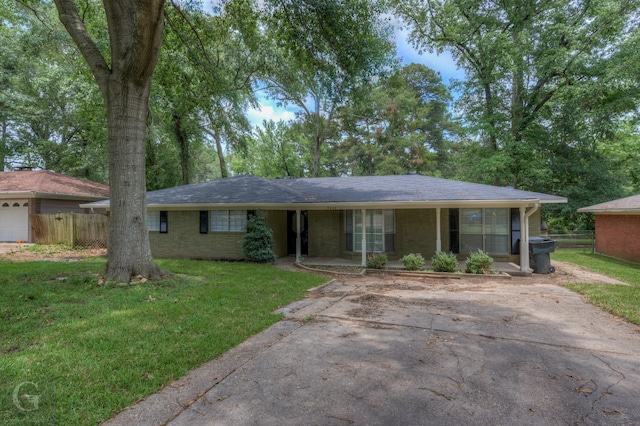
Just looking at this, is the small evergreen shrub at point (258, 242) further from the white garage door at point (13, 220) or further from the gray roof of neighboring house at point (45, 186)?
the white garage door at point (13, 220)

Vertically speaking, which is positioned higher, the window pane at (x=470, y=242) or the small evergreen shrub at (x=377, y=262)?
the window pane at (x=470, y=242)

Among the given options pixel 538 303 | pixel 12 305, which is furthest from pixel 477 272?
pixel 12 305

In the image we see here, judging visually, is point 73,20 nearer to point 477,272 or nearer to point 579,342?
point 579,342

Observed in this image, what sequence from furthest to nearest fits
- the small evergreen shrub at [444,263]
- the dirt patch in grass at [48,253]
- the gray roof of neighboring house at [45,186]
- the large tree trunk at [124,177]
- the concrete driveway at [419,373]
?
1. the gray roof of neighboring house at [45,186]
2. the dirt patch in grass at [48,253]
3. the small evergreen shrub at [444,263]
4. the large tree trunk at [124,177]
5. the concrete driveway at [419,373]

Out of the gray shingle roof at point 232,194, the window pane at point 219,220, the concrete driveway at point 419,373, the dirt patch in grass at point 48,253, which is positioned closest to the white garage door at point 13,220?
the dirt patch in grass at point 48,253

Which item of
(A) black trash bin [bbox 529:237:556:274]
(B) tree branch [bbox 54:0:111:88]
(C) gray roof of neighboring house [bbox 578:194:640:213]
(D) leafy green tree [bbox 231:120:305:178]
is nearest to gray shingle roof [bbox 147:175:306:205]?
(B) tree branch [bbox 54:0:111:88]

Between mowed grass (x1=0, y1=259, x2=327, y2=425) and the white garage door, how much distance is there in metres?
11.6

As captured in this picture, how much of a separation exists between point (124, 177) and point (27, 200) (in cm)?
1464

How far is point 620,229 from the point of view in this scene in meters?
14.0

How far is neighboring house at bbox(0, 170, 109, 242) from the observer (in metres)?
17.0

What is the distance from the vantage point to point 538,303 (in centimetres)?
646

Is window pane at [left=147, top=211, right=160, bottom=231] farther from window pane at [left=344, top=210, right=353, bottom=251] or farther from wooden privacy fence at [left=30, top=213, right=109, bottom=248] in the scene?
window pane at [left=344, top=210, right=353, bottom=251]

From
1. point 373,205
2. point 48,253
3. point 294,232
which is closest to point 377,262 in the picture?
point 373,205

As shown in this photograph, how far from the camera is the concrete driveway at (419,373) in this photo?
106 inches
